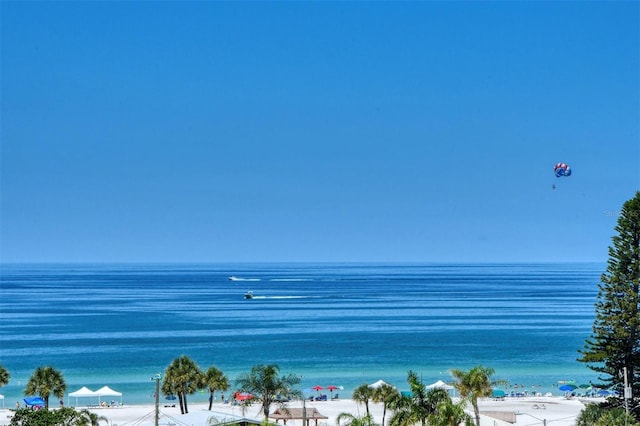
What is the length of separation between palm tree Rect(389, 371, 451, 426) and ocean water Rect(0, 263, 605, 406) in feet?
78.4

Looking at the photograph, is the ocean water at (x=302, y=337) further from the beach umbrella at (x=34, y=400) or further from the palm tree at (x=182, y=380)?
the palm tree at (x=182, y=380)

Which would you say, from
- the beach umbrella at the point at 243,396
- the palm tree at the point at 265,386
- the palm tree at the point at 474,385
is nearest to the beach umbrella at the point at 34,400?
the beach umbrella at the point at 243,396

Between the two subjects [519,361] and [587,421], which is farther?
[519,361]

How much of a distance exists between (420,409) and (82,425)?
10790 millimetres

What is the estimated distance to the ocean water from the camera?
60250 mm

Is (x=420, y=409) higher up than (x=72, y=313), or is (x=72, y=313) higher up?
(x=72, y=313)

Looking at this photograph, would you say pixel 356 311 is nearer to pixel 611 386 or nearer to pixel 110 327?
pixel 110 327

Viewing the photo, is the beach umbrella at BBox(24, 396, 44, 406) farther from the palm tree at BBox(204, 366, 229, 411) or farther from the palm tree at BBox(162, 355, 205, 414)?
the palm tree at BBox(204, 366, 229, 411)

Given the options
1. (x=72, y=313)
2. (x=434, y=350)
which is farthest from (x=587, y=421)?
(x=72, y=313)

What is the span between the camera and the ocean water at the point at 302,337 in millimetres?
60250

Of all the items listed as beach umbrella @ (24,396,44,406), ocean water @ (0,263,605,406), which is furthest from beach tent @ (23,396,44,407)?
ocean water @ (0,263,605,406)

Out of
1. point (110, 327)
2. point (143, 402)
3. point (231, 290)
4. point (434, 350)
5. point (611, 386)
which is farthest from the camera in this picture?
point (231, 290)

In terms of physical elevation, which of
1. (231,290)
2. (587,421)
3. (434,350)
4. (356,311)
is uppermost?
(231,290)

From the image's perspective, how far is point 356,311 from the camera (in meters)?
115
